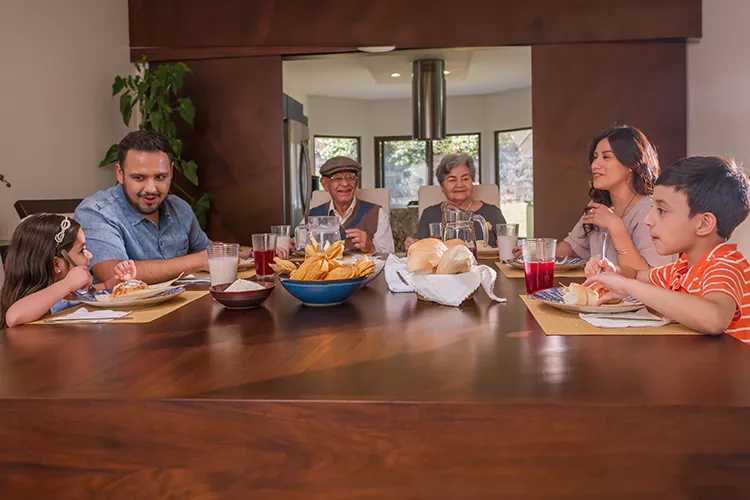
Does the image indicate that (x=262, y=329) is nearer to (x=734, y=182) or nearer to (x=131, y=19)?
(x=734, y=182)

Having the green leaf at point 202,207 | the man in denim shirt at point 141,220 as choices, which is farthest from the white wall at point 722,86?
the green leaf at point 202,207

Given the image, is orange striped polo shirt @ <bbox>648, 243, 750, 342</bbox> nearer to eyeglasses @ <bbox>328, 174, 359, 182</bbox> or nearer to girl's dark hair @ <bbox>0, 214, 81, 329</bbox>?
girl's dark hair @ <bbox>0, 214, 81, 329</bbox>

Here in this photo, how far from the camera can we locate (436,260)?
60.4 inches

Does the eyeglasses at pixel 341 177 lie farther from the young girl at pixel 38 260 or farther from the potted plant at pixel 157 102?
the young girl at pixel 38 260

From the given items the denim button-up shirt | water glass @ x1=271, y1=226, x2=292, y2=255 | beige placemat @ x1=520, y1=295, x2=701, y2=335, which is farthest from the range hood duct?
beige placemat @ x1=520, y1=295, x2=701, y2=335

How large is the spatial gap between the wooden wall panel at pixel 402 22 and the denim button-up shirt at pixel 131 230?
2.52 meters

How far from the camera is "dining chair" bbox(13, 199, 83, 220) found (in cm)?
331

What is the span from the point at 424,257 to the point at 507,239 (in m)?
0.88

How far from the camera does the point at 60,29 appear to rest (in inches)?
160

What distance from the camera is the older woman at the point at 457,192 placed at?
352 centimetres

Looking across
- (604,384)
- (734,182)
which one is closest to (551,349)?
(604,384)

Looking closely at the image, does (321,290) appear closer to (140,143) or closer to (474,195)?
(140,143)

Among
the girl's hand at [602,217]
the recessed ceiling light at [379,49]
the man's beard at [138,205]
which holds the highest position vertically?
the recessed ceiling light at [379,49]

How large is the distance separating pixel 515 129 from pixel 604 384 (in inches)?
387
